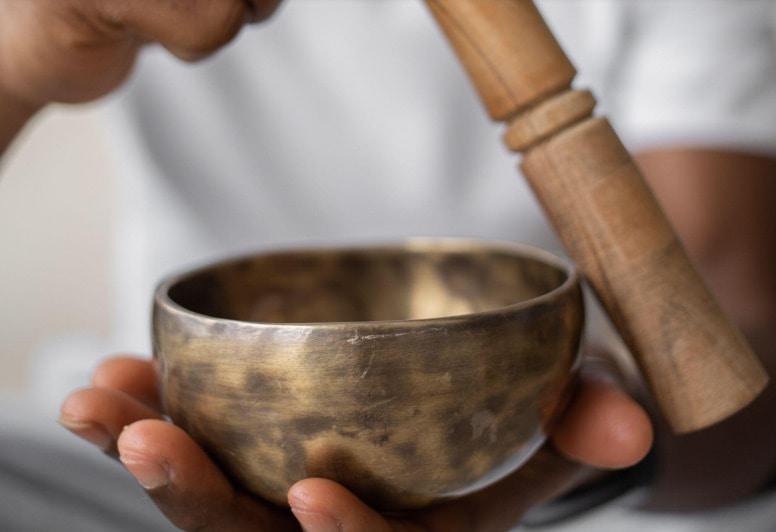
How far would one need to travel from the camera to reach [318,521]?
41cm

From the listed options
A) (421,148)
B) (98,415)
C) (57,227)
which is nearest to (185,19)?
(98,415)

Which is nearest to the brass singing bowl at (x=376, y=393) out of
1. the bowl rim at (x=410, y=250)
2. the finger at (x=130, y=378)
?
the bowl rim at (x=410, y=250)

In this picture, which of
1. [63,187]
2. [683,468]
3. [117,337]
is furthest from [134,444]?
[63,187]

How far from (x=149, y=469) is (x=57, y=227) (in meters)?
→ 1.56

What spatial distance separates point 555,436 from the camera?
571 mm

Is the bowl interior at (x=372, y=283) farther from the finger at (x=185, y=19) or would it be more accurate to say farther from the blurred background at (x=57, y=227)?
the blurred background at (x=57, y=227)

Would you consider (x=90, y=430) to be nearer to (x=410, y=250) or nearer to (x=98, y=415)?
(x=98, y=415)

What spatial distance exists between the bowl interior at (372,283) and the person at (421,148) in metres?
0.18

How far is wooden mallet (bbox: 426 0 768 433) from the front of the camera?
0.50 metres

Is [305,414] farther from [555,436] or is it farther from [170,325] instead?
[555,436]

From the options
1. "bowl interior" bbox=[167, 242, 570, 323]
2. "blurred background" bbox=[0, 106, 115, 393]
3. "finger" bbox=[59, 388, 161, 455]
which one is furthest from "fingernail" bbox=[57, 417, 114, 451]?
"blurred background" bbox=[0, 106, 115, 393]

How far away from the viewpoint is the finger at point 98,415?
49 centimetres

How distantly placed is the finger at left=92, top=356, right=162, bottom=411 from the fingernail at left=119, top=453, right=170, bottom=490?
157mm

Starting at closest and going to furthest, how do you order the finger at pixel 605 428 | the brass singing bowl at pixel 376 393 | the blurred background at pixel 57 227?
the brass singing bowl at pixel 376 393 → the finger at pixel 605 428 → the blurred background at pixel 57 227
